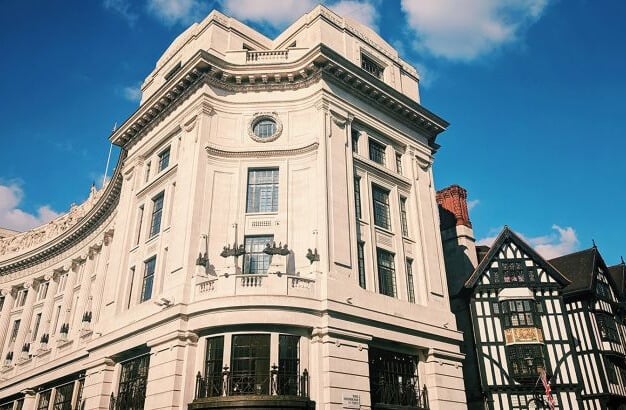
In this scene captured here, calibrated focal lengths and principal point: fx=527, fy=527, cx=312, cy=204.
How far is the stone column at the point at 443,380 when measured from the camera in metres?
26.2

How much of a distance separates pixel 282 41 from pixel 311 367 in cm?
2219

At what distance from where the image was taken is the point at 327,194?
26.3 meters

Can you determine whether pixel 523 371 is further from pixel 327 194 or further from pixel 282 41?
pixel 282 41

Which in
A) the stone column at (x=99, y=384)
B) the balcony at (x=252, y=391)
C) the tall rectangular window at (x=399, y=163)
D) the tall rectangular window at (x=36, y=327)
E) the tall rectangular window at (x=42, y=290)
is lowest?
the balcony at (x=252, y=391)

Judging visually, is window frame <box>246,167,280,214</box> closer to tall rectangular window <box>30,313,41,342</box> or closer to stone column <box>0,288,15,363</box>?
tall rectangular window <box>30,313,41,342</box>

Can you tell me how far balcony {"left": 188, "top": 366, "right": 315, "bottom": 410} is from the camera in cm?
2012

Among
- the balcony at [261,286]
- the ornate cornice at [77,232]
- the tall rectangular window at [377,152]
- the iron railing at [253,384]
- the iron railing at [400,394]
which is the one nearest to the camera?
the iron railing at [253,384]

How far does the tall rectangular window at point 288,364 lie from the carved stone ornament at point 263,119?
11488 millimetres

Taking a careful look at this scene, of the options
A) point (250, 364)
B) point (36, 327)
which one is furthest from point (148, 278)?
point (36, 327)

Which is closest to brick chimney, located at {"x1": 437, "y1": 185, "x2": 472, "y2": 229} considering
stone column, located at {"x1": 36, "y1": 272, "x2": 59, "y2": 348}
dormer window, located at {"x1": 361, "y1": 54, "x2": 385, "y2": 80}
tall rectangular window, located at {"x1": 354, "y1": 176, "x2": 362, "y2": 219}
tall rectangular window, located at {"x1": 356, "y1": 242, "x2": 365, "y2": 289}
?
dormer window, located at {"x1": 361, "y1": 54, "x2": 385, "y2": 80}

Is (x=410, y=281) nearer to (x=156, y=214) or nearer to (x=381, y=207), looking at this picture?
(x=381, y=207)

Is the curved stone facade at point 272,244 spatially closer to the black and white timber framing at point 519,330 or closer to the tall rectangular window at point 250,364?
the tall rectangular window at point 250,364

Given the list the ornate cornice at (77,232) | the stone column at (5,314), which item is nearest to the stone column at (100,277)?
the ornate cornice at (77,232)

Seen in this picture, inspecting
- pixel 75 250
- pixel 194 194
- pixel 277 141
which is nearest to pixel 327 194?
pixel 277 141
